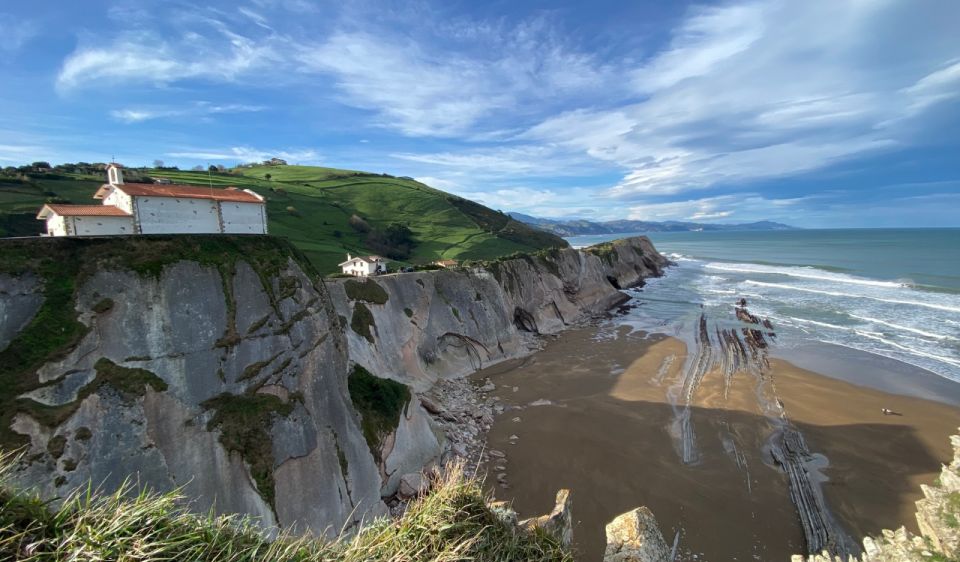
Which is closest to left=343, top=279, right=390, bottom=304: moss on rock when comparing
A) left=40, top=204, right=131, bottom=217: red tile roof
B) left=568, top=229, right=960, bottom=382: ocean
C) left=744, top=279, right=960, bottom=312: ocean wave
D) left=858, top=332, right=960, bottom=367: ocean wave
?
left=40, top=204, right=131, bottom=217: red tile roof

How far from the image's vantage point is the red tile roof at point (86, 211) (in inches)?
641

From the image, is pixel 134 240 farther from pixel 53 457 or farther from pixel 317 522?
pixel 317 522

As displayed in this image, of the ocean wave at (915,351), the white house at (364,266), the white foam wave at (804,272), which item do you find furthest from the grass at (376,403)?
the white foam wave at (804,272)

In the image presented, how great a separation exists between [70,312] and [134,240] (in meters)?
2.84

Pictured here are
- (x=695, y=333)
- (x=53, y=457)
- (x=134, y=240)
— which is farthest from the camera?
(x=695, y=333)

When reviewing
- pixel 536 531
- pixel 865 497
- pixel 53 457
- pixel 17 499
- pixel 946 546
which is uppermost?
pixel 17 499

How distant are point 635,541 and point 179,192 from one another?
22.0 m

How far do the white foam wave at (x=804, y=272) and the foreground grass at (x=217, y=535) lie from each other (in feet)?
273

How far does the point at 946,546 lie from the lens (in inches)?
387

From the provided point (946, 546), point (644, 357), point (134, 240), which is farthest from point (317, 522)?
point (644, 357)

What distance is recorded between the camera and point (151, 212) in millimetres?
17750

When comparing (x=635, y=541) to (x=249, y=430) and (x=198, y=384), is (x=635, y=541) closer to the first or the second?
(x=249, y=430)

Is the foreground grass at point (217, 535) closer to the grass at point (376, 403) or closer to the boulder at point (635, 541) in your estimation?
the boulder at point (635, 541)

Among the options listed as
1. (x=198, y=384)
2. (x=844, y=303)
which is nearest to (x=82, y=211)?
(x=198, y=384)
